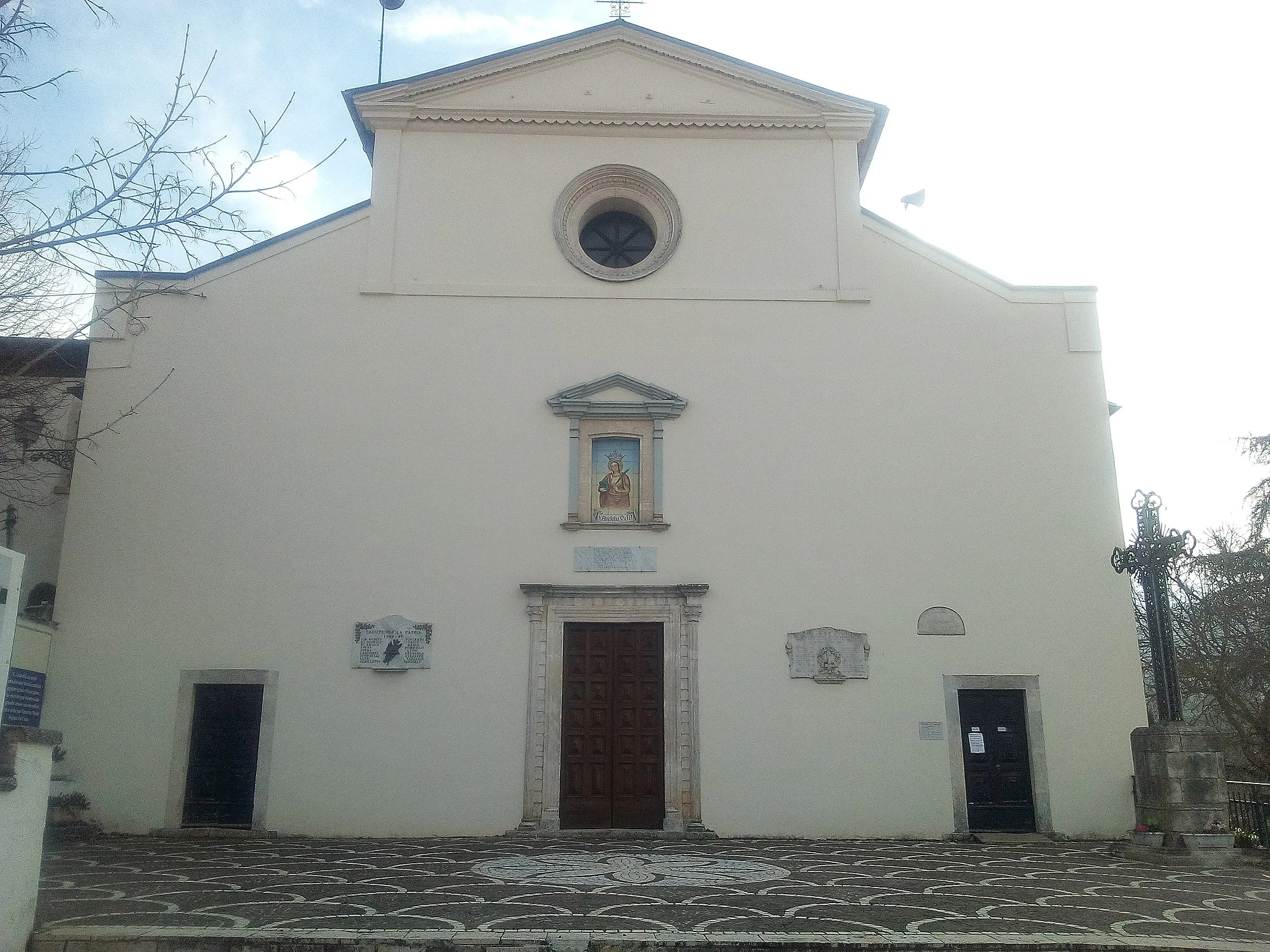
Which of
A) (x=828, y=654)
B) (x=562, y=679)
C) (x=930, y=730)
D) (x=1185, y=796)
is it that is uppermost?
(x=828, y=654)

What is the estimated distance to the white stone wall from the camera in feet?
36.6

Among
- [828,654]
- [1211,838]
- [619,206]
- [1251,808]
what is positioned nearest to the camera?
[1211,838]

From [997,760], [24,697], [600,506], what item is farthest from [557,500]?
[24,697]

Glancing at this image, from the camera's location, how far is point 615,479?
12023 millimetres

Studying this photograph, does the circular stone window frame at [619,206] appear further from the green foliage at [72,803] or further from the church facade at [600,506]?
the green foliage at [72,803]

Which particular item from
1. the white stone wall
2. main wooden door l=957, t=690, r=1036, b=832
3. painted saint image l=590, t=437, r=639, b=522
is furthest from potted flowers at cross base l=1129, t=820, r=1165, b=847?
painted saint image l=590, t=437, r=639, b=522

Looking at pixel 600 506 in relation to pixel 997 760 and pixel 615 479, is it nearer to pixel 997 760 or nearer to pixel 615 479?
pixel 615 479

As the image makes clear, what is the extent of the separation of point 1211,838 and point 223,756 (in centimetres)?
999

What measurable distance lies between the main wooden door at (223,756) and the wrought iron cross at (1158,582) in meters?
9.40

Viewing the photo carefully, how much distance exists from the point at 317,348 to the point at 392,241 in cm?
165

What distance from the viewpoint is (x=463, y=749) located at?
36.5 feet

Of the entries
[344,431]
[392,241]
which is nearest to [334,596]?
[344,431]

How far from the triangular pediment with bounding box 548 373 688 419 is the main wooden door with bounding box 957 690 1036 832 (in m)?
4.70

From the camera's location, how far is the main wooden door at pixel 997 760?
36.9ft
